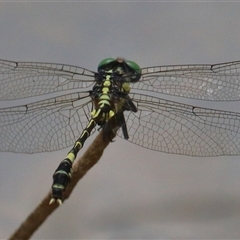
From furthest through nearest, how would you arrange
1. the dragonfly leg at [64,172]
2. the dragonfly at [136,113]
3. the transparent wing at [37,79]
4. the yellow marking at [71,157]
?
the transparent wing at [37,79] → the dragonfly at [136,113] → the yellow marking at [71,157] → the dragonfly leg at [64,172]

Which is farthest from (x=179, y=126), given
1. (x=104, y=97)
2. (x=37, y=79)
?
(x=37, y=79)

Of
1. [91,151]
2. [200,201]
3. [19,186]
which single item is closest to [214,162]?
[200,201]

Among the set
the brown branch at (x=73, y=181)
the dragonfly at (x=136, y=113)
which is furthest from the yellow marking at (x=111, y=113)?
the brown branch at (x=73, y=181)

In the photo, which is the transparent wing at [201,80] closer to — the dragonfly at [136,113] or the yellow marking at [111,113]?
the dragonfly at [136,113]

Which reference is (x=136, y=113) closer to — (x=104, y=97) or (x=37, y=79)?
(x=104, y=97)

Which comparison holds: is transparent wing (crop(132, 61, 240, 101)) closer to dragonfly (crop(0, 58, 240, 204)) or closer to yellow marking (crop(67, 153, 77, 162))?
dragonfly (crop(0, 58, 240, 204))

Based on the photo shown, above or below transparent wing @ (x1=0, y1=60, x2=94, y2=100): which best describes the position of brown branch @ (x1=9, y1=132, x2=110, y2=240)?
below

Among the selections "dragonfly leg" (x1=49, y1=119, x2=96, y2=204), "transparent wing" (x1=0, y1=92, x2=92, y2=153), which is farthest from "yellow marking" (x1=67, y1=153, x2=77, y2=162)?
"transparent wing" (x1=0, y1=92, x2=92, y2=153)
